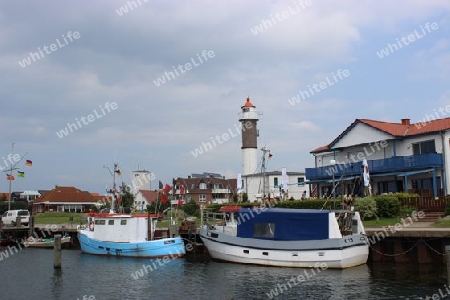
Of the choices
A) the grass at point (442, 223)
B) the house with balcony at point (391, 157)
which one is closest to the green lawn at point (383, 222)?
the grass at point (442, 223)

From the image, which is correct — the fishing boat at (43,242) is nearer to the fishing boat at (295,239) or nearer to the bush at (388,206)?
the fishing boat at (295,239)

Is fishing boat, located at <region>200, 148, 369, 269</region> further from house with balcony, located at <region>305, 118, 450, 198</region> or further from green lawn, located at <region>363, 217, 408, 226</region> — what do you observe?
house with balcony, located at <region>305, 118, 450, 198</region>

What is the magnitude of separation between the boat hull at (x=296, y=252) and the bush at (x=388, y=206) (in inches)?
343

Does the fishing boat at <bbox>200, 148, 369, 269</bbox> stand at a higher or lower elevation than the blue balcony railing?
lower

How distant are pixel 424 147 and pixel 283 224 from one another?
21165mm

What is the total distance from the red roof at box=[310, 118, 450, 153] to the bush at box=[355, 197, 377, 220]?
11325 millimetres

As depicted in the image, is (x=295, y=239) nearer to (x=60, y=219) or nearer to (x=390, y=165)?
(x=390, y=165)

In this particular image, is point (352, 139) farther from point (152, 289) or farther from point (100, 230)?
point (152, 289)

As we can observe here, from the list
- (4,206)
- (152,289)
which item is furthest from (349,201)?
(4,206)

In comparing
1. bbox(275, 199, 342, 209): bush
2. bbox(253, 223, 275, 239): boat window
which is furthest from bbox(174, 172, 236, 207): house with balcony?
bbox(253, 223, 275, 239): boat window

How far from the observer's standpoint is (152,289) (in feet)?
80.6

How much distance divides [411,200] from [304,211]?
12.1 metres

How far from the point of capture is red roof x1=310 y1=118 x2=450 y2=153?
43500mm

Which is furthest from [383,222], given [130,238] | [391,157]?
[130,238]
